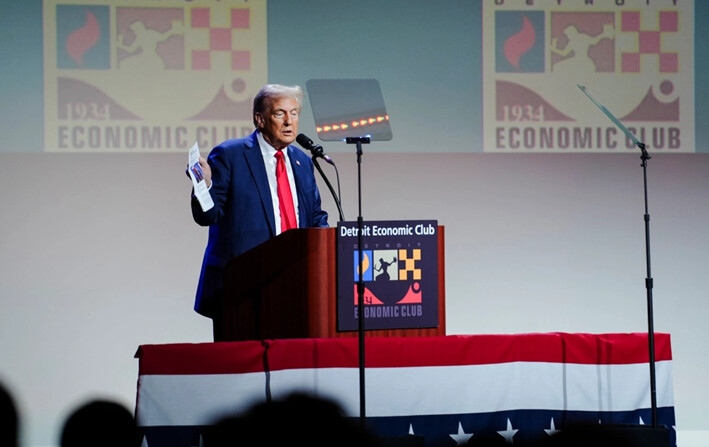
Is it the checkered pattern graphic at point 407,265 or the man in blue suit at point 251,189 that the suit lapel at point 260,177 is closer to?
the man in blue suit at point 251,189

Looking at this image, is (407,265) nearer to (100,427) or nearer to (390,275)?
→ (390,275)

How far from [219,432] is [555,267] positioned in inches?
185

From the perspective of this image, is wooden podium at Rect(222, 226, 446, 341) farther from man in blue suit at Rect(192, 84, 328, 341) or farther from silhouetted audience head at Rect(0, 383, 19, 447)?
silhouetted audience head at Rect(0, 383, 19, 447)

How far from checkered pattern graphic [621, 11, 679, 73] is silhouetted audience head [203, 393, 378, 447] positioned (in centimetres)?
484

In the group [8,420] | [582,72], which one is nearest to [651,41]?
[582,72]

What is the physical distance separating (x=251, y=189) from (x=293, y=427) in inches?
102

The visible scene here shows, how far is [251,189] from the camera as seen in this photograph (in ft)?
12.7

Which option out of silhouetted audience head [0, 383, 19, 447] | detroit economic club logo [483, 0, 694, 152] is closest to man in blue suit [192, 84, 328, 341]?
detroit economic club logo [483, 0, 694, 152]

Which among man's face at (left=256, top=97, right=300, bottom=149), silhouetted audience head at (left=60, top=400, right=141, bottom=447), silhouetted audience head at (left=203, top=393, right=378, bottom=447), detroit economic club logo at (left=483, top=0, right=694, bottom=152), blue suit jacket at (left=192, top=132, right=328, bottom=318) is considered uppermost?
detroit economic club logo at (left=483, top=0, right=694, bottom=152)

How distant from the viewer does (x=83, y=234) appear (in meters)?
5.49

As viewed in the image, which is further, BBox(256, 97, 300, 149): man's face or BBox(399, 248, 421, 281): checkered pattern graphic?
BBox(256, 97, 300, 149): man's face

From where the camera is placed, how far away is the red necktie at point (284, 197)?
393 cm

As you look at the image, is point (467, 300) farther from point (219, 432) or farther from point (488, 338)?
point (219, 432)

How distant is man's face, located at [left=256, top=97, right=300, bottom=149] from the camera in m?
3.93
